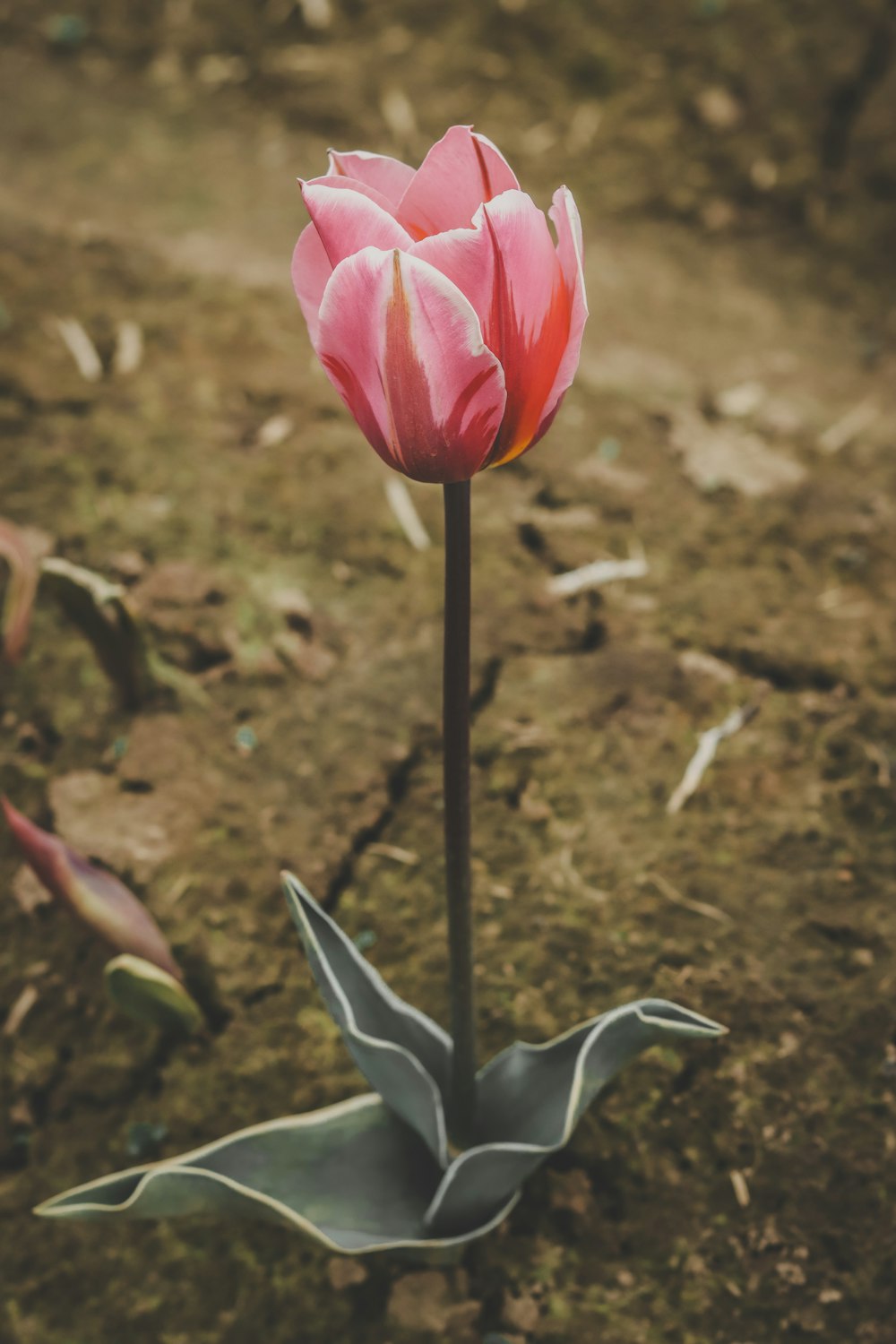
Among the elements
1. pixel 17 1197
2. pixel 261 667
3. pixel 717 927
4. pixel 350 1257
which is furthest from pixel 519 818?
pixel 17 1197

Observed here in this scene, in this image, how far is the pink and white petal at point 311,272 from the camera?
87 centimetres

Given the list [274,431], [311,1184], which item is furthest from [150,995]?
[274,431]

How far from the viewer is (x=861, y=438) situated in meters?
2.34

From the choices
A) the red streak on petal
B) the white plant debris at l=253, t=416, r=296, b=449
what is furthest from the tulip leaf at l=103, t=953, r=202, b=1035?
the white plant debris at l=253, t=416, r=296, b=449

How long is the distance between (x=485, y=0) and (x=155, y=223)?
124 centimetres

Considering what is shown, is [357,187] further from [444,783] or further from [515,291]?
[444,783]

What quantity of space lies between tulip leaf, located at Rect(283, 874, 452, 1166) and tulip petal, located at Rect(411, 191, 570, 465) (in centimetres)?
51

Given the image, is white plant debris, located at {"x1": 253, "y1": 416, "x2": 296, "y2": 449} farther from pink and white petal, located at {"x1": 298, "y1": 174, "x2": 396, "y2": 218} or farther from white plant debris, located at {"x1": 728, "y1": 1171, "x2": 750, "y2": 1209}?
white plant debris, located at {"x1": 728, "y1": 1171, "x2": 750, "y2": 1209}

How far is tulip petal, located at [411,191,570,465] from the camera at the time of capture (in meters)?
0.78

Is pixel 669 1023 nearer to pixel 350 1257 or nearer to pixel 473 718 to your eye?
pixel 350 1257

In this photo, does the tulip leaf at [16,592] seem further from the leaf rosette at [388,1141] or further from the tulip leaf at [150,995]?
the leaf rosette at [388,1141]

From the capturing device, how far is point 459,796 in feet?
3.31

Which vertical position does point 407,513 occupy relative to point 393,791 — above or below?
above

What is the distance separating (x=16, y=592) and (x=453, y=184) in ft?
3.56
